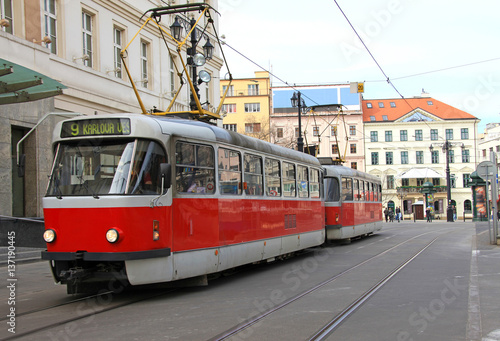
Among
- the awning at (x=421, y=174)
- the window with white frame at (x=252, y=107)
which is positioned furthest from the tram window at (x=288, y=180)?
the awning at (x=421, y=174)

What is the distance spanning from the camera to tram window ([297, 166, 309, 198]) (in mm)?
15252

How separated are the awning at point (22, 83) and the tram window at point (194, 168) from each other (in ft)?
12.3

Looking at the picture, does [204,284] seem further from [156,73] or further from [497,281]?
[156,73]

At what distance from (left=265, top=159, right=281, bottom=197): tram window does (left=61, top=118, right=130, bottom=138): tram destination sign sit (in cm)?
485

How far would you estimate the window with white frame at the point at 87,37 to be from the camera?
20.9 meters

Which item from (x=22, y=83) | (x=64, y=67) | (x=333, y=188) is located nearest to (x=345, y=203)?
(x=333, y=188)

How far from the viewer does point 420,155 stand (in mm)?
80312

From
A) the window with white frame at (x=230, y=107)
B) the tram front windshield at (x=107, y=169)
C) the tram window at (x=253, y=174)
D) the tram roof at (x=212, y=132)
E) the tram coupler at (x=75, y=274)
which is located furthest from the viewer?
the window with white frame at (x=230, y=107)

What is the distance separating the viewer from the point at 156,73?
83.9ft

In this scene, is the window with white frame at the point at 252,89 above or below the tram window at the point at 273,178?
above

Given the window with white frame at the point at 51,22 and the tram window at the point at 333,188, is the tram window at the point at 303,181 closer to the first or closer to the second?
the tram window at the point at 333,188

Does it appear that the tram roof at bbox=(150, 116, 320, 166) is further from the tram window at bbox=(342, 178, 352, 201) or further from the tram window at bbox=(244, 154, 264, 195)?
the tram window at bbox=(342, 178, 352, 201)

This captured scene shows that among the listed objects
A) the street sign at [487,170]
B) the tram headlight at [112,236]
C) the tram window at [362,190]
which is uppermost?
the street sign at [487,170]

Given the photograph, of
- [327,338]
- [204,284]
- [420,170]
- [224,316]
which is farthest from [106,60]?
[420,170]
